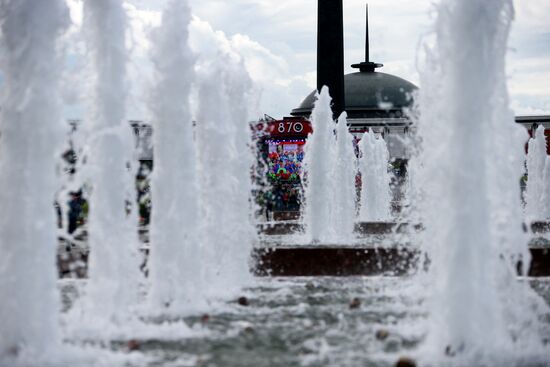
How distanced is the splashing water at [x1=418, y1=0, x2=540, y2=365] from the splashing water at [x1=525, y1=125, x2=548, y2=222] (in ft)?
61.4

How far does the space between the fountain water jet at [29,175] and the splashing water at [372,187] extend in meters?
18.1

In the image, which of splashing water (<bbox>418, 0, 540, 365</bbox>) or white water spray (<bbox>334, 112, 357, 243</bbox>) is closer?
splashing water (<bbox>418, 0, 540, 365</bbox>)

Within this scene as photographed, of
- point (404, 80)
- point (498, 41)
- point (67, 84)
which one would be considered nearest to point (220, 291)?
point (67, 84)

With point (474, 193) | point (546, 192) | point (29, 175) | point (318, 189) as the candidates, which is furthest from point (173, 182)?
point (546, 192)

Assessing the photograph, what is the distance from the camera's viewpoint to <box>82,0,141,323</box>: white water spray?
21.9ft

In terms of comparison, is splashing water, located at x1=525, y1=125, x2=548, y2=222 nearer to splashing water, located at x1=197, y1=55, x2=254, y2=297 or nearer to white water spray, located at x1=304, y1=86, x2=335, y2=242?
white water spray, located at x1=304, y1=86, x2=335, y2=242

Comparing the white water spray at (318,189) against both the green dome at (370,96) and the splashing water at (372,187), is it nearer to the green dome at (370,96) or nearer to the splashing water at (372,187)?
the splashing water at (372,187)

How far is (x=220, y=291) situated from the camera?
8367 millimetres

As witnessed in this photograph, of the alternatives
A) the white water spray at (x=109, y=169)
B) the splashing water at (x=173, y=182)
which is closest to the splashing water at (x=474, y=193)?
the splashing water at (x=173, y=182)

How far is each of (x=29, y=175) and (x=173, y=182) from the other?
2427 millimetres

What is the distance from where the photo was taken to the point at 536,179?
24.6m

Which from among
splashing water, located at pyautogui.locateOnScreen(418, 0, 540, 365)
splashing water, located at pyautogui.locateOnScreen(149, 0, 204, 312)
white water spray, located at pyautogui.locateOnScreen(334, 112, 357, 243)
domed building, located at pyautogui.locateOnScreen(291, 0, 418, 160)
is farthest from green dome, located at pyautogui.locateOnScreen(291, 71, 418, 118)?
splashing water, located at pyautogui.locateOnScreen(418, 0, 540, 365)

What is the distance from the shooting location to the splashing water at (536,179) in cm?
2402

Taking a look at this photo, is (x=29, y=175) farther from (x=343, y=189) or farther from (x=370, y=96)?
(x=370, y=96)
